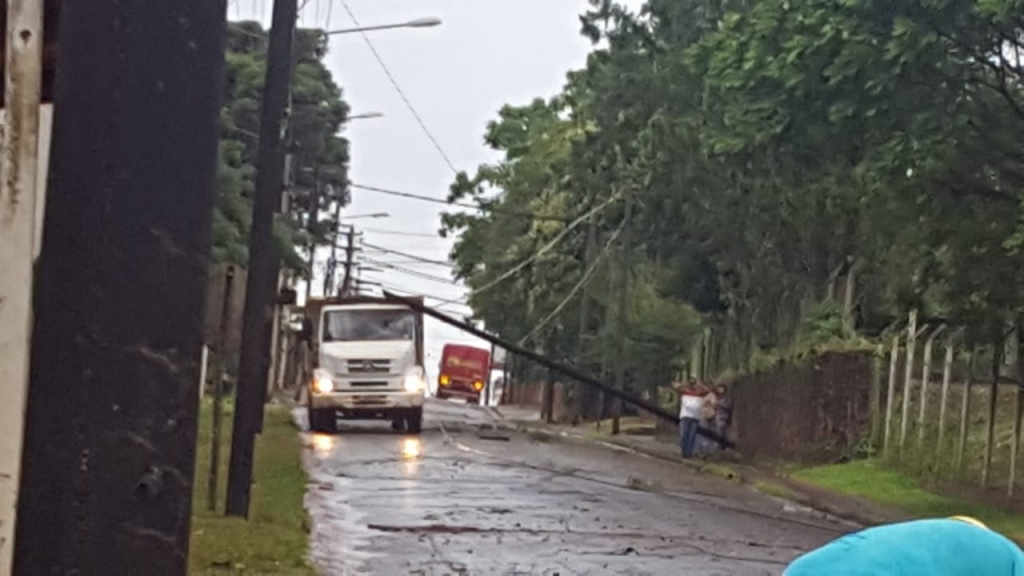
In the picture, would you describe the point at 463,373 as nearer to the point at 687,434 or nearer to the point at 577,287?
the point at 577,287

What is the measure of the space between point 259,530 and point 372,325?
20.9m

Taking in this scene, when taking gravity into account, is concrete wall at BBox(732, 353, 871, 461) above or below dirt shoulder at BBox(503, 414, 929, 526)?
above

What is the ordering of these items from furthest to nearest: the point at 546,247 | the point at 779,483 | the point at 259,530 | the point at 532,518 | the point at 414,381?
the point at 546,247, the point at 414,381, the point at 779,483, the point at 532,518, the point at 259,530

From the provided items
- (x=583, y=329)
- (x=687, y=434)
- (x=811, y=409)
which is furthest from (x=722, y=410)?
(x=583, y=329)

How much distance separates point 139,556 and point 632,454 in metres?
31.7

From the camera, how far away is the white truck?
34844mm

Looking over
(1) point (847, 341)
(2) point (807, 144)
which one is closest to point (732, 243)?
(1) point (847, 341)

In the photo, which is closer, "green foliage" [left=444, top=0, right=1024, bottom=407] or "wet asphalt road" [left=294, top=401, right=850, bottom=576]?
"wet asphalt road" [left=294, top=401, right=850, bottom=576]

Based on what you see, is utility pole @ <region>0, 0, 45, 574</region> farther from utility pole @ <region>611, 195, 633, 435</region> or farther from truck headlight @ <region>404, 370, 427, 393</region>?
utility pole @ <region>611, 195, 633, 435</region>

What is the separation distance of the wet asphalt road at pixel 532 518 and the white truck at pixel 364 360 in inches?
188

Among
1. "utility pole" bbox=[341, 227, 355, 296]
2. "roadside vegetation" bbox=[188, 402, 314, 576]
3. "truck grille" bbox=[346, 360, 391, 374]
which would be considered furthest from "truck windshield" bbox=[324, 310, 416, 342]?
"utility pole" bbox=[341, 227, 355, 296]

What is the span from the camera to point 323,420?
35594 mm

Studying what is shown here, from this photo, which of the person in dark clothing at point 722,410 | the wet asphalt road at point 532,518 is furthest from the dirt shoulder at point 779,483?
the person in dark clothing at point 722,410

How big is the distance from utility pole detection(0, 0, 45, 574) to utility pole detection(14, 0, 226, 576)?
48mm
